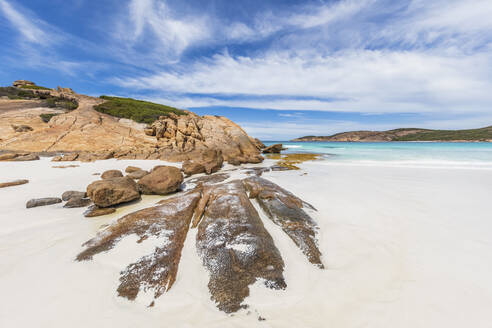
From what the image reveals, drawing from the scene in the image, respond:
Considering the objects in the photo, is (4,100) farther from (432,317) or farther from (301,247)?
(432,317)

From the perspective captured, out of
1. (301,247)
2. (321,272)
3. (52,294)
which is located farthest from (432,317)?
(52,294)

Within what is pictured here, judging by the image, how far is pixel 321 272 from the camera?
302cm

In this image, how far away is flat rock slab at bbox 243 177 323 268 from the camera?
355cm

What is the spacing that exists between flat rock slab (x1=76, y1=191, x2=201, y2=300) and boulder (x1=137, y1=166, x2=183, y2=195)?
2.12m

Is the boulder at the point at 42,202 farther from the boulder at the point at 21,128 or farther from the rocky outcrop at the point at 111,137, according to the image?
the boulder at the point at 21,128

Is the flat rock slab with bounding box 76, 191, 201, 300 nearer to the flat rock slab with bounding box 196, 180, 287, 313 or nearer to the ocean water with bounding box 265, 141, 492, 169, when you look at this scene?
the flat rock slab with bounding box 196, 180, 287, 313

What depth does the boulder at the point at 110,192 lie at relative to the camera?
5176 millimetres

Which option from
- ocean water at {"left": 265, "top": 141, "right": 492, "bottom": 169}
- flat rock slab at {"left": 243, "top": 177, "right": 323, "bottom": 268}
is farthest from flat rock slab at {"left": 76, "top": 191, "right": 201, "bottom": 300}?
ocean water at {"left": 265, "top": 141, "right": 492, "bottom": 169}

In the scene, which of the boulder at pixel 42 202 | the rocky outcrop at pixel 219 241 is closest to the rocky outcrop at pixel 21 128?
the boulder at pixel 42 202

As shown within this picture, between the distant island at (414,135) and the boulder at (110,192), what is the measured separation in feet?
420

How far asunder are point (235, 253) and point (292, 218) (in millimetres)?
1854

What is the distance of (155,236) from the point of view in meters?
3.59

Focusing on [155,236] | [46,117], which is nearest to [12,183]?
[155,236]

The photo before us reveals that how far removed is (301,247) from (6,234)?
6527mm
